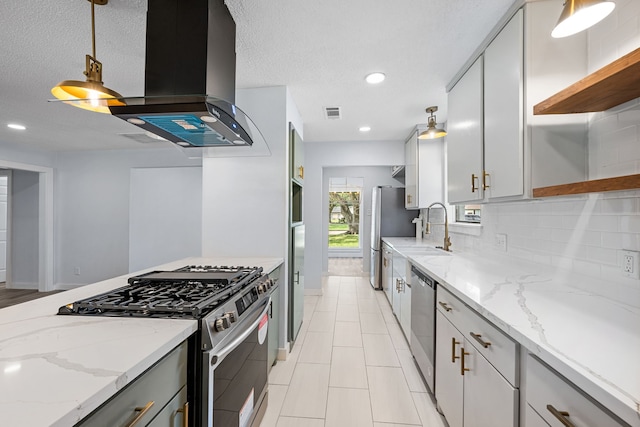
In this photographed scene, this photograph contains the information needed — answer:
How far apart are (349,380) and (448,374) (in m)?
0.87

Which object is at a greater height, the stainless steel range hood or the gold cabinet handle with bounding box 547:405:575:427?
the stainless steel range hood

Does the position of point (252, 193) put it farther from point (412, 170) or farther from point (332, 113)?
point (412, 170)

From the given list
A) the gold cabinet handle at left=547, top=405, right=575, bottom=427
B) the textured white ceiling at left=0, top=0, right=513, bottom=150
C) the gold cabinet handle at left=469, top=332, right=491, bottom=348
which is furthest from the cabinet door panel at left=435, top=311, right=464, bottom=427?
the textured white ceiling at left=0, top=0, right=513, bottom=150

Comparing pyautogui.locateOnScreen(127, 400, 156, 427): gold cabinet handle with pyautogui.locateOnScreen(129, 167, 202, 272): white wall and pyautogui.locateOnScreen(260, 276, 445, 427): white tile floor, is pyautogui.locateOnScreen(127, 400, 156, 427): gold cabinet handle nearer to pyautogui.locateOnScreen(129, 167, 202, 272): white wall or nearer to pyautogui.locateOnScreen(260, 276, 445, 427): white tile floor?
pyautogui.locateOnScreen(260, 276, 445, 427): white tile floor

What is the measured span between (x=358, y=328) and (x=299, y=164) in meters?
2.00

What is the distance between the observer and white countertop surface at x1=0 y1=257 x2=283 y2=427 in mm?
552

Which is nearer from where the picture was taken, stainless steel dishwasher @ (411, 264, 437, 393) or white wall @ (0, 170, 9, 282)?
stainless steel dishwasher @ (411, 264, 437, 393)

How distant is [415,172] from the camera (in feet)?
A: 12.4

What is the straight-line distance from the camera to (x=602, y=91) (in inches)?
43.8

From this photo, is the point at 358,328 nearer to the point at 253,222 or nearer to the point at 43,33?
the point at 253,222

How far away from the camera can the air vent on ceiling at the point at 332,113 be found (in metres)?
3.13

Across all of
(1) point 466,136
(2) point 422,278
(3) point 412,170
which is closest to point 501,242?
(2) point 422,278

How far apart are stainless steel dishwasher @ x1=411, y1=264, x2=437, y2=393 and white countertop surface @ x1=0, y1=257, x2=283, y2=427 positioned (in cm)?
154

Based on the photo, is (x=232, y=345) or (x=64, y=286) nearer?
(x=232, y=345)
